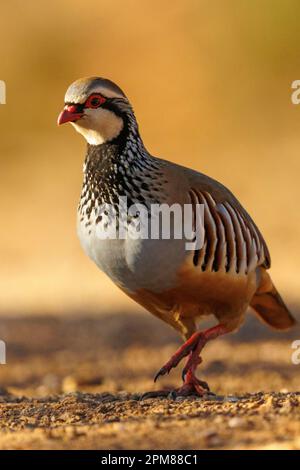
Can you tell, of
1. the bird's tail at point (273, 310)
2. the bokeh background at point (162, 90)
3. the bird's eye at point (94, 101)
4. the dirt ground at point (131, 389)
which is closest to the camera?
the dirt ground at point (131, 389)

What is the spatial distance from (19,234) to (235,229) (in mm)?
10424

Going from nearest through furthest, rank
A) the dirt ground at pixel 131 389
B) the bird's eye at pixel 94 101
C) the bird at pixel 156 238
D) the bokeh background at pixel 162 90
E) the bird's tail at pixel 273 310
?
the dirt ground at pixel 131 389
the bird at pixel 156 238
the bird's eye at pixel 94 101
the bird's tail at pixel 273 310
the bokeh background at pixel 162 90

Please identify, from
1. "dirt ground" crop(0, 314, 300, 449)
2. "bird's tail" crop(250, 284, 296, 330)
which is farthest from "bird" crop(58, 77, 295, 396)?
"bird's tail" crop(250, 284, 296, 330)

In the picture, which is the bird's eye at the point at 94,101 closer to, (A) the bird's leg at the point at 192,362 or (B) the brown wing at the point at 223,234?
(B) the brown wing at the point at 223,234

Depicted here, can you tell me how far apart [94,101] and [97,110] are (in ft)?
0.16

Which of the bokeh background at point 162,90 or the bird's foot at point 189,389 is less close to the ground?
the bokeh background at point 162,90

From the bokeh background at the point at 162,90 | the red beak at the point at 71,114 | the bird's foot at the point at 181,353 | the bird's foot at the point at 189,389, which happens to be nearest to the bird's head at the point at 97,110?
the red beak at the point at 71,114

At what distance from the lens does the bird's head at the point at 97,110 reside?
522 cm

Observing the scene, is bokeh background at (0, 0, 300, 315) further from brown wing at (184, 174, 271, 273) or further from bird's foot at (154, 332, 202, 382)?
bird's foot at (154, 332, 202, 382)

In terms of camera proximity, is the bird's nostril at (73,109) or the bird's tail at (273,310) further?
the bird's tail at (273,310)

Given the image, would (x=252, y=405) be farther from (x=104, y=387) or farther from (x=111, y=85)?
(x=104, y=387)

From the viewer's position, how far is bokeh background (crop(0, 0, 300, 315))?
17.7m

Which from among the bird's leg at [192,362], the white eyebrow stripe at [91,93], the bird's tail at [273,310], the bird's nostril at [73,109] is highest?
the white eyebrow stripe at [91,93]

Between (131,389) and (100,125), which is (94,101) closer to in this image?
(100,125)
